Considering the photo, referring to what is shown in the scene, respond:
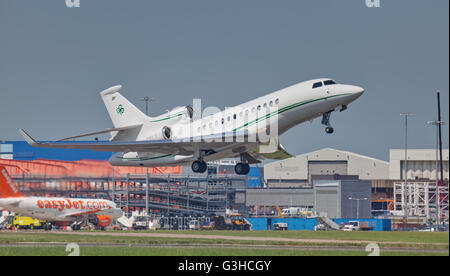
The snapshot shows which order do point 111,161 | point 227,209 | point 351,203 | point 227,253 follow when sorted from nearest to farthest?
point 227,253, point 111,161, point 227,209, point 351,203

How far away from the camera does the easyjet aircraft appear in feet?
197

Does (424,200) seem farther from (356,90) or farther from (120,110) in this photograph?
(356,90)

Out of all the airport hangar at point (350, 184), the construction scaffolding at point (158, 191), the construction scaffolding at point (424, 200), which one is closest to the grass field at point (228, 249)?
the construction scaffolding at point (158, 191)

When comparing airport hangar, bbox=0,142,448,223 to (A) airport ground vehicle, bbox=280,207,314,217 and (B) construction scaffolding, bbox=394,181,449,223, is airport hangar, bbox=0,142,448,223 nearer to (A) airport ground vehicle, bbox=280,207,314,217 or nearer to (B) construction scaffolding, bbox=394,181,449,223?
(B) construction scaffolding, bbox=394,181,449,223

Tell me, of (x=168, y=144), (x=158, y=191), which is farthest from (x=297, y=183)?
(x=168, y=144)

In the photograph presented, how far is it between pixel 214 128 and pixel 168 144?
4.11 m

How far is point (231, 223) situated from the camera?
79438 mm

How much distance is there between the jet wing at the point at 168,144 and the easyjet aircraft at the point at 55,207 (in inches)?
333

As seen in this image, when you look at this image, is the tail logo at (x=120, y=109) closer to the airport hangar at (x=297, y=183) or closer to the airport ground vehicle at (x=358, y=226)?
the airport hangar at (x=297, y=183)
